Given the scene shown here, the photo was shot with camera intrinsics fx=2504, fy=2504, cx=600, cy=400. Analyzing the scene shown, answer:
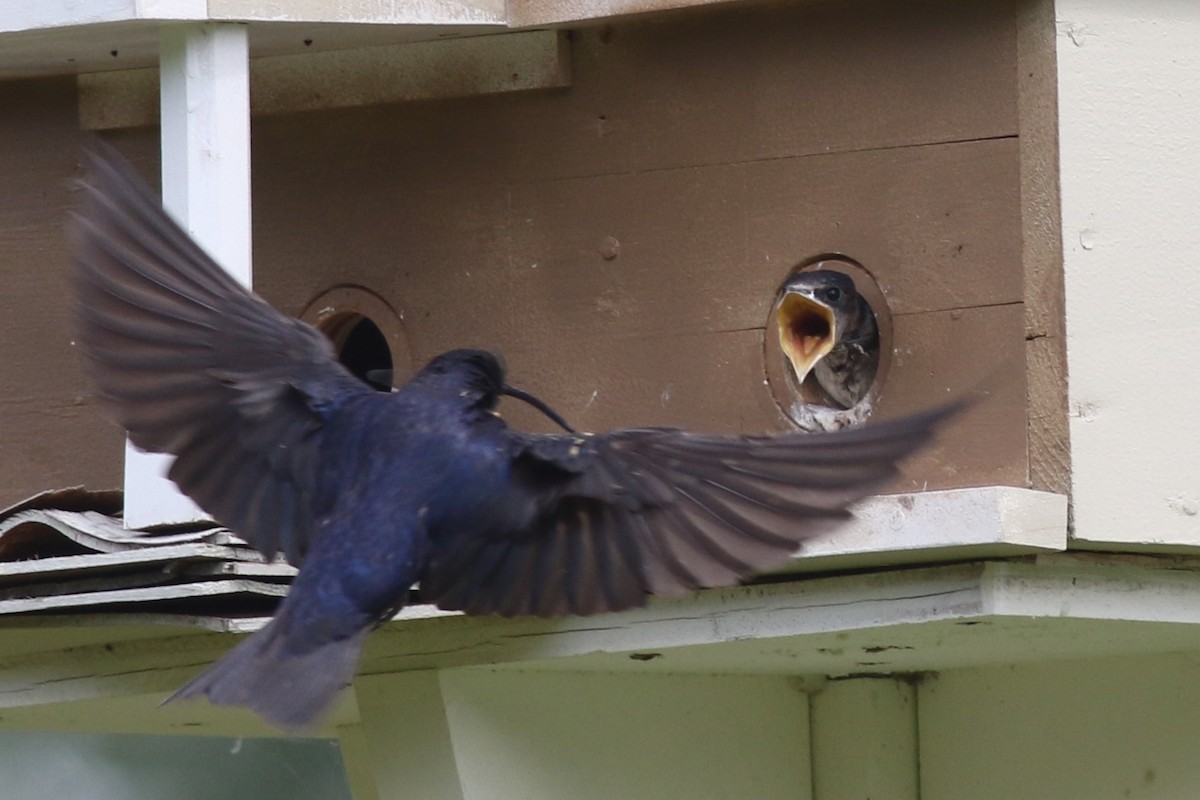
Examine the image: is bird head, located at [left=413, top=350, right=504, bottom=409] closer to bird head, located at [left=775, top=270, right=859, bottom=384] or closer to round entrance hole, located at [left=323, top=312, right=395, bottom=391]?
bird head, located at [left=775, top=270, right=859, bottom=384]

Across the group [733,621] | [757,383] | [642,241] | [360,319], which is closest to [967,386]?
[757,383]

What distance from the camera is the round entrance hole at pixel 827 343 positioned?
120 inches

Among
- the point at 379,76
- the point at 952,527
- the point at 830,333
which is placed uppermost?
the point at 379,76

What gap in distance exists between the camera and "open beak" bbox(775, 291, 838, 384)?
3100mm

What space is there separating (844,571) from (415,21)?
0.88m

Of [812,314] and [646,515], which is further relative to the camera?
[812,314]

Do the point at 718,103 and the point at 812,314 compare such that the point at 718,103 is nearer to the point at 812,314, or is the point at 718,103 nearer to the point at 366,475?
the point at 812,314

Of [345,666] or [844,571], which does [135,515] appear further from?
[844,571]

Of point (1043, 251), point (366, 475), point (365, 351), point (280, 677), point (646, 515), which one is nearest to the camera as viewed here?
point (280, 677)

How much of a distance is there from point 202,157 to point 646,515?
765mm

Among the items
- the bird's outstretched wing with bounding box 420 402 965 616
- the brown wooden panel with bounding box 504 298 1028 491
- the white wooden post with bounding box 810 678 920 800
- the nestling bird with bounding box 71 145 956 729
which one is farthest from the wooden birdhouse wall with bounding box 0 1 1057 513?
the white wooden post with bounding box 810 678 920 800

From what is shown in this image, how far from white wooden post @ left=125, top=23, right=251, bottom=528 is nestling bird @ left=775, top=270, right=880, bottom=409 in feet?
2.20

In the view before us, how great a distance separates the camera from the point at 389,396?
9.31 feet

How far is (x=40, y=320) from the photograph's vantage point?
3.54 meters
